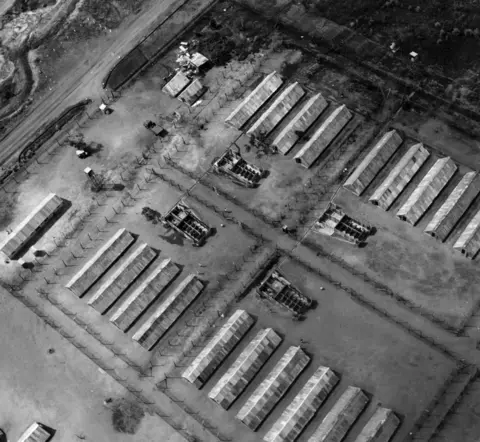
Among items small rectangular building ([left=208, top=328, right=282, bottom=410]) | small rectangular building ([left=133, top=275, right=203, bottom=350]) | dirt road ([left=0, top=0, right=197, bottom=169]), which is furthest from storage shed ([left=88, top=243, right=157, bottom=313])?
dirt road ([left=0, top=0, right=197, bottom=169])

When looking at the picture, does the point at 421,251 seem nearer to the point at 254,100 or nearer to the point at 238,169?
the point at 238,169

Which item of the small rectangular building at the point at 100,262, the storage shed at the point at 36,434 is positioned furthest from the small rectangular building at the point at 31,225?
the storage shed at the point at 36,434

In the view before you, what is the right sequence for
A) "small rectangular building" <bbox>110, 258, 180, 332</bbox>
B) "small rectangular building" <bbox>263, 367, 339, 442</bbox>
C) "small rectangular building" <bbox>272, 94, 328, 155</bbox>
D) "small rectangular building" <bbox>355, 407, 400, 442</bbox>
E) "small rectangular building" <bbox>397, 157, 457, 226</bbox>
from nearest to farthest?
"small rectangular building" <bbox>355, 407, 400, 442</bbox>, "small rectangular building" <bbox>263, 367, 339, 442</bbox>, "small rectangular building" <bbox>110, 258, 180, 332</bbox>, "small rectangular building" <bbox>397, 157, 457, 226</bbox>, "small rectangular building" <bbox>272, 94, 328, 155</bbox>

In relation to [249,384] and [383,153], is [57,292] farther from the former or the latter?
[383,153]

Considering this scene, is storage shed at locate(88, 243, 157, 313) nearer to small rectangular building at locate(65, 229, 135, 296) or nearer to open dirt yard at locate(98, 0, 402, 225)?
small rectangular building at locate(65, 229, 135, 296)

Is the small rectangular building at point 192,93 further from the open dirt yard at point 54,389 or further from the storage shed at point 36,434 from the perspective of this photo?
the storage shed at point 36,434

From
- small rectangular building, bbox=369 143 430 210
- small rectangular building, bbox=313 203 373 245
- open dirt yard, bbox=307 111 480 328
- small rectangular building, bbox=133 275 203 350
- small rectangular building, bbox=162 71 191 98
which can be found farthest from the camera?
small rectangular building, bbox=162 71 191 98
